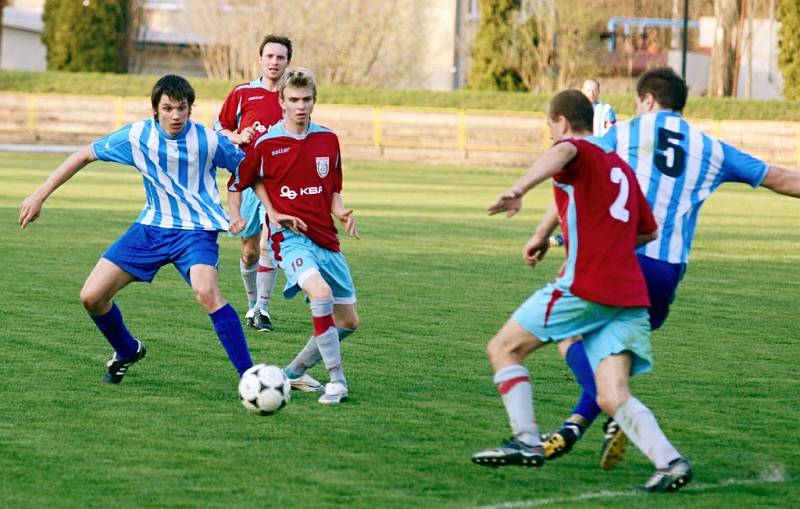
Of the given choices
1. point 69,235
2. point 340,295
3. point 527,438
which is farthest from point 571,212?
point 69,235

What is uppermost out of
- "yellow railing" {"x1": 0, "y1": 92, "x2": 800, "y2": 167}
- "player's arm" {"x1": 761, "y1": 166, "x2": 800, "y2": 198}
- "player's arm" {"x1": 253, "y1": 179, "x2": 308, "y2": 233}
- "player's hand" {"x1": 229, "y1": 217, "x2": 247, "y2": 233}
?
"player's arm" {"x1": 761, "y1": 166, "x2": 800, "y2": 198}

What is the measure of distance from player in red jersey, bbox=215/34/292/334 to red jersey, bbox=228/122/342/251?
2140mm

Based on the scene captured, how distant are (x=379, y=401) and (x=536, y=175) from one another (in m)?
2.50

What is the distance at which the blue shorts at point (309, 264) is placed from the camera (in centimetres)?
726

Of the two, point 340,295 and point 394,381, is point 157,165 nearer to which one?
point 340,295

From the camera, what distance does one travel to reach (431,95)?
125 feet

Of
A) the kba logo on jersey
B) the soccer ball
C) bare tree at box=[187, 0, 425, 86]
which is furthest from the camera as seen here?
bare tree at box=[187, 0, 425, 86]

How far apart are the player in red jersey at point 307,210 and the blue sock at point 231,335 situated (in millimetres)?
406

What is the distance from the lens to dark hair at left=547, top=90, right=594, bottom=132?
557 cm

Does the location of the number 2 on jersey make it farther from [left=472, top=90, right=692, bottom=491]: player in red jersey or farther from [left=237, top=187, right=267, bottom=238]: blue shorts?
[left=237, top=187, right=267, bottom=238]: blue shorts

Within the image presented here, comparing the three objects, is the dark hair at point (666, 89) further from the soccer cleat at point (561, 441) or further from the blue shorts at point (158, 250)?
the blue shorts at point (158, 250)

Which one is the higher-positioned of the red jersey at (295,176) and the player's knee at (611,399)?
the red jersey at (295,176)

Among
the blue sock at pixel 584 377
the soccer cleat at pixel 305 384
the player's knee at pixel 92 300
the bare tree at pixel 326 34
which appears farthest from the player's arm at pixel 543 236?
the bare tree at pixel 326 34

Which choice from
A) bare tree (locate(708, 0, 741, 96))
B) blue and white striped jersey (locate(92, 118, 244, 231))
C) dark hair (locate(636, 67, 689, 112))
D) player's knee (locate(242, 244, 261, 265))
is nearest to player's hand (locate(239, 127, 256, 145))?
blue and white striped jersey (locate(92, 118, 244, 231))
